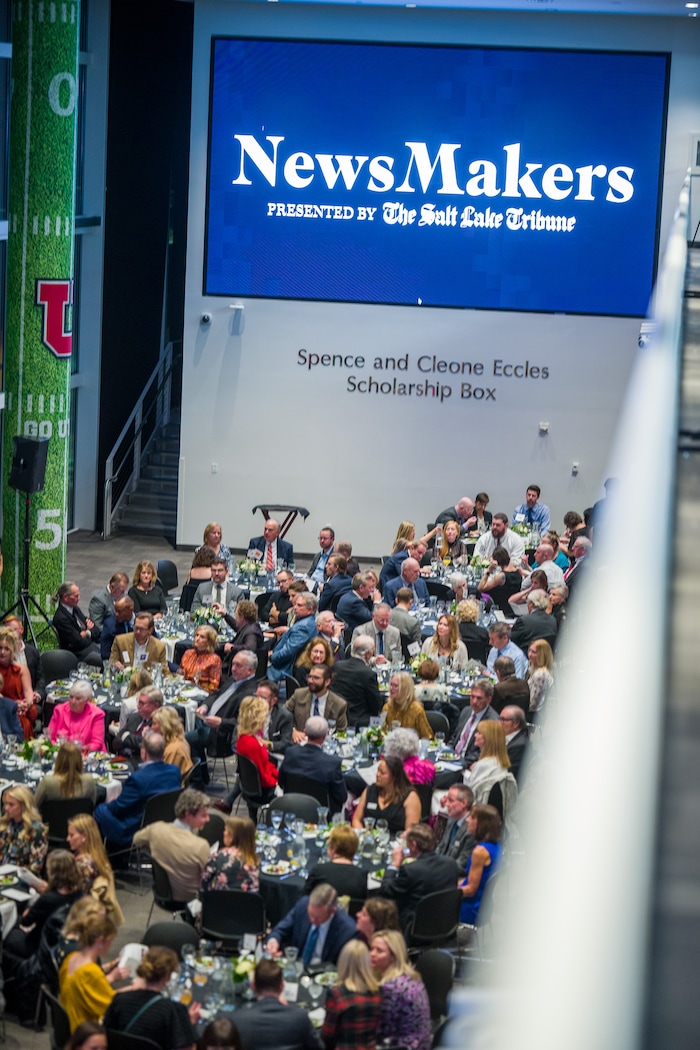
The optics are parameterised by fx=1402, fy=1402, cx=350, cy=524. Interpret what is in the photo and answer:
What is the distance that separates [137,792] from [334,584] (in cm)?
447

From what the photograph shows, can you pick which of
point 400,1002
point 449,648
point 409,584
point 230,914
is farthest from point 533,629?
point 400,1002

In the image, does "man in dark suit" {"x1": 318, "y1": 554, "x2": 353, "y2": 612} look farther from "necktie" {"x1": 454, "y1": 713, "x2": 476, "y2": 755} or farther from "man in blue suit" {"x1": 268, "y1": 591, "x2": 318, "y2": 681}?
"necktie" {"x1": 454, "y1": 713, "x2": 476, "y2": 755}

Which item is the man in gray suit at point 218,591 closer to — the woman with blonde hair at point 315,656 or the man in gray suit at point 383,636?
the man in gray suit at point 383,636

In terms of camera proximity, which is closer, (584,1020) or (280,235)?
(584,1020)

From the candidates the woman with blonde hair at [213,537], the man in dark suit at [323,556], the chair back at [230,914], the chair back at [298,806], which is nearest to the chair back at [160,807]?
the chair back at [298,806]

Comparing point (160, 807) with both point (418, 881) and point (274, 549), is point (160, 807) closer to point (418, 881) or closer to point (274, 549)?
point (418, 881)

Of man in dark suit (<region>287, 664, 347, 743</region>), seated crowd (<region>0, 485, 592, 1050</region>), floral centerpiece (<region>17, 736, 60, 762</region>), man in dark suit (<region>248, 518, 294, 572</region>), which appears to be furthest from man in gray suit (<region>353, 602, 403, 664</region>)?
floral centerpiece (<region>17, 736, 60, 762</region>)

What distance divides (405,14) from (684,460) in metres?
16.5

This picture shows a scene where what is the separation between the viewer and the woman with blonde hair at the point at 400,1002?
5.84 metres

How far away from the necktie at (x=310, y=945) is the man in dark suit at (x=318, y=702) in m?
2.96

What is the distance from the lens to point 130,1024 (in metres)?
5.64

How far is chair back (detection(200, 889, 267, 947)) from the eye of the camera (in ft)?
22.9

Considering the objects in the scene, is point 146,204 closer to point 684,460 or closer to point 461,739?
point 461,739

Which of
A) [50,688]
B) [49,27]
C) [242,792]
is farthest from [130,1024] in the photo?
[49,27]
